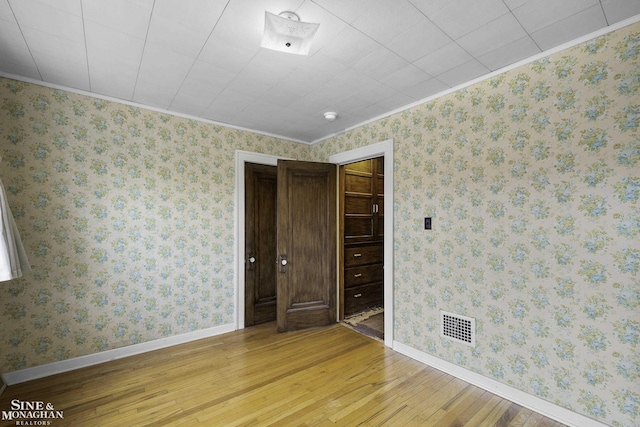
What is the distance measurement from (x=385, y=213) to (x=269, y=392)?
204cm

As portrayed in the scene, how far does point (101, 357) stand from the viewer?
8.50 ft

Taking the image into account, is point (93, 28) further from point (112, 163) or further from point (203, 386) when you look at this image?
point (203, 386)

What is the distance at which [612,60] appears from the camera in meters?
1.69

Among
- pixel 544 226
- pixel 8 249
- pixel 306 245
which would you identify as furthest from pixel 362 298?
pixel 8 249

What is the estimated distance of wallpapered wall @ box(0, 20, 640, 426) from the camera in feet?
5.58

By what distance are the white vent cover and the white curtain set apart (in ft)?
10.6

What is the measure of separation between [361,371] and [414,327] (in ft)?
2.30

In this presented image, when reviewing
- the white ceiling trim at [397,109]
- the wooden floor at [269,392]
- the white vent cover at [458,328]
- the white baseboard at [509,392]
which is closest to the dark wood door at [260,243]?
the white ceiling trim at [397,109]

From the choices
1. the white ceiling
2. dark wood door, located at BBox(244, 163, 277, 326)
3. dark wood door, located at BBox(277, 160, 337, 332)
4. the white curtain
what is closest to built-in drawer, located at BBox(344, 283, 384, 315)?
dark wood door, located at BBox(277, 160, 337, 332)

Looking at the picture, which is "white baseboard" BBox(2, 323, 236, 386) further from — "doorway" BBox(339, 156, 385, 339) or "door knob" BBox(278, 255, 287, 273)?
"doorway" BBox(339, 156, 385, 339)

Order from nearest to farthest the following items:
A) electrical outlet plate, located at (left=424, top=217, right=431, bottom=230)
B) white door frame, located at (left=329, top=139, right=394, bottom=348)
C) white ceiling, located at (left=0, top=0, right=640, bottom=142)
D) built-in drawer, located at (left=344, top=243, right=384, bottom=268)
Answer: white ceiling, located at (left=0, top=0, right=640, bottom=142)
electrical outlet plate, located at (left=424, top=217, right=431, bottom=230)
white door frame, located at (left=329, top=139, right=394, bottom=348)
built-in drawer, located at (left=344, top=243, right=384, bottom=268)

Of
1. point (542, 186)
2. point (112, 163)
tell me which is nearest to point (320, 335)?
point (542, 186)

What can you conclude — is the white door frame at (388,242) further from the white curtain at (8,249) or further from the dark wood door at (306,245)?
the white curtain at (8,249)

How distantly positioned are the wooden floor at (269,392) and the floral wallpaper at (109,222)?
0.41 metres
